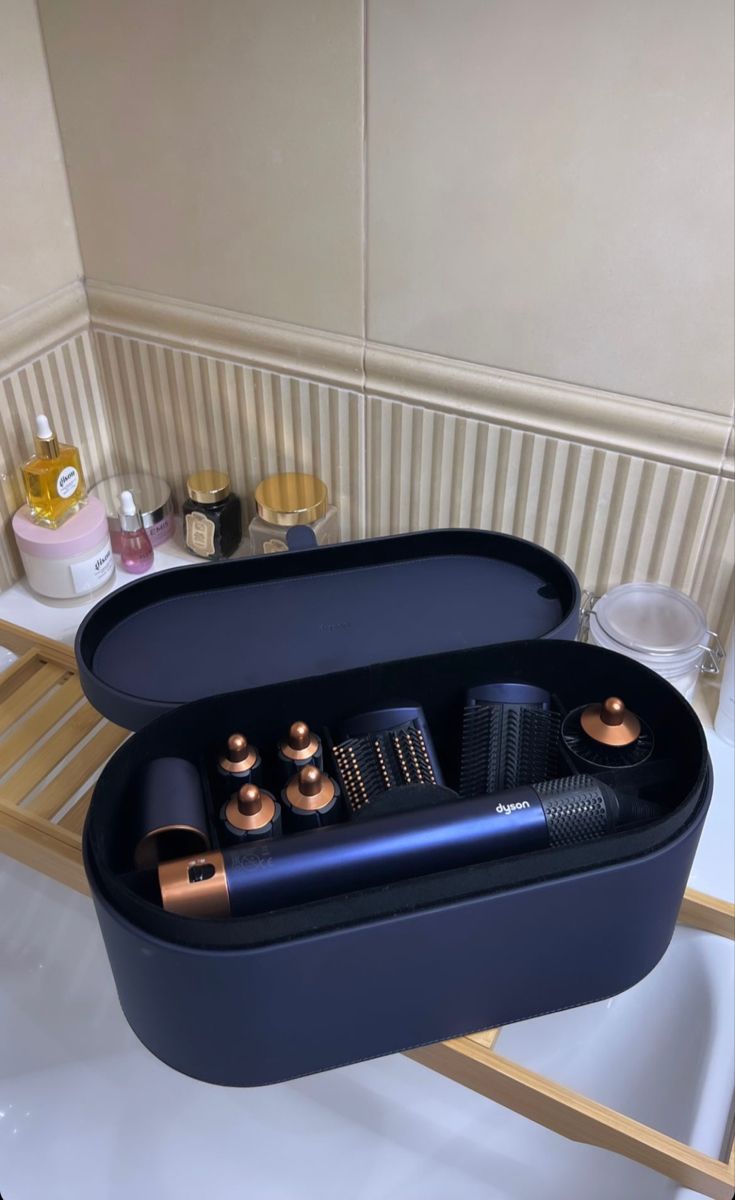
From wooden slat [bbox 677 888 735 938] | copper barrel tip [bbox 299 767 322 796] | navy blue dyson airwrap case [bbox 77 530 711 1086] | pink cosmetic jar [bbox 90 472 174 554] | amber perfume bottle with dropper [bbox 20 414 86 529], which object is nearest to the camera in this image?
navy blue dyson airwrap case [bbox 77 530 711 1086]

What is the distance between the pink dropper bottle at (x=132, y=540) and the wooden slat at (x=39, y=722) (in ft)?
0.61

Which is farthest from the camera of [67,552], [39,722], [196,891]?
[67,552]

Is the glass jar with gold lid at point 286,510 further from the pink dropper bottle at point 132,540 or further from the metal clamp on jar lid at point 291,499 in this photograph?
the pink dropper bottle at point 132,540

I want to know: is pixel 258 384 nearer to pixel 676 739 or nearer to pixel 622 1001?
pixel 676 739

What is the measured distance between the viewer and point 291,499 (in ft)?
3.42

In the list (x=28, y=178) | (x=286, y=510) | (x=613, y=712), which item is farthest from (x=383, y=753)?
(x=28, y=178)

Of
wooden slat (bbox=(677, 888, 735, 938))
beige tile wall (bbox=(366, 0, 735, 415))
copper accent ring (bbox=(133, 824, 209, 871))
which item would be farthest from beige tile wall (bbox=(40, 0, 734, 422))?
copper accent ring (bbox=(133, 824, 209, 871))

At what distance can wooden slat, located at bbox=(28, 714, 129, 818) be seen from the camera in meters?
0.87

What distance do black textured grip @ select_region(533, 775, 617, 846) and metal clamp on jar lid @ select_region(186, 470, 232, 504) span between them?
1.85 feet

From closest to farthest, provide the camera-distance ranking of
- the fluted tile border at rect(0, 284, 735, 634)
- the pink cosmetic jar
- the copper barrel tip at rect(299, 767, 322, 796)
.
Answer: the copper barrel tip at rect(299, 767, 322, 796) → the fluted tile border at rect(0, 284, 735, 634) → the pink cosmetic jar

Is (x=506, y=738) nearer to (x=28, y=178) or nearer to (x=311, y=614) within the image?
(x=311, y=614)

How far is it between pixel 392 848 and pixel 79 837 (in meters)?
0.31

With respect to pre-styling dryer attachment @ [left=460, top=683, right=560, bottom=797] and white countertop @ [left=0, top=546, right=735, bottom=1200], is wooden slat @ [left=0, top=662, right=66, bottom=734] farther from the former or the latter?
pre-styling dryer attachment @ [left=460, top=683, right=560, bottom=797]

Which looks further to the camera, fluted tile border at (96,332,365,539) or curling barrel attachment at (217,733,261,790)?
fluted tile border at (96,332,365,539)
